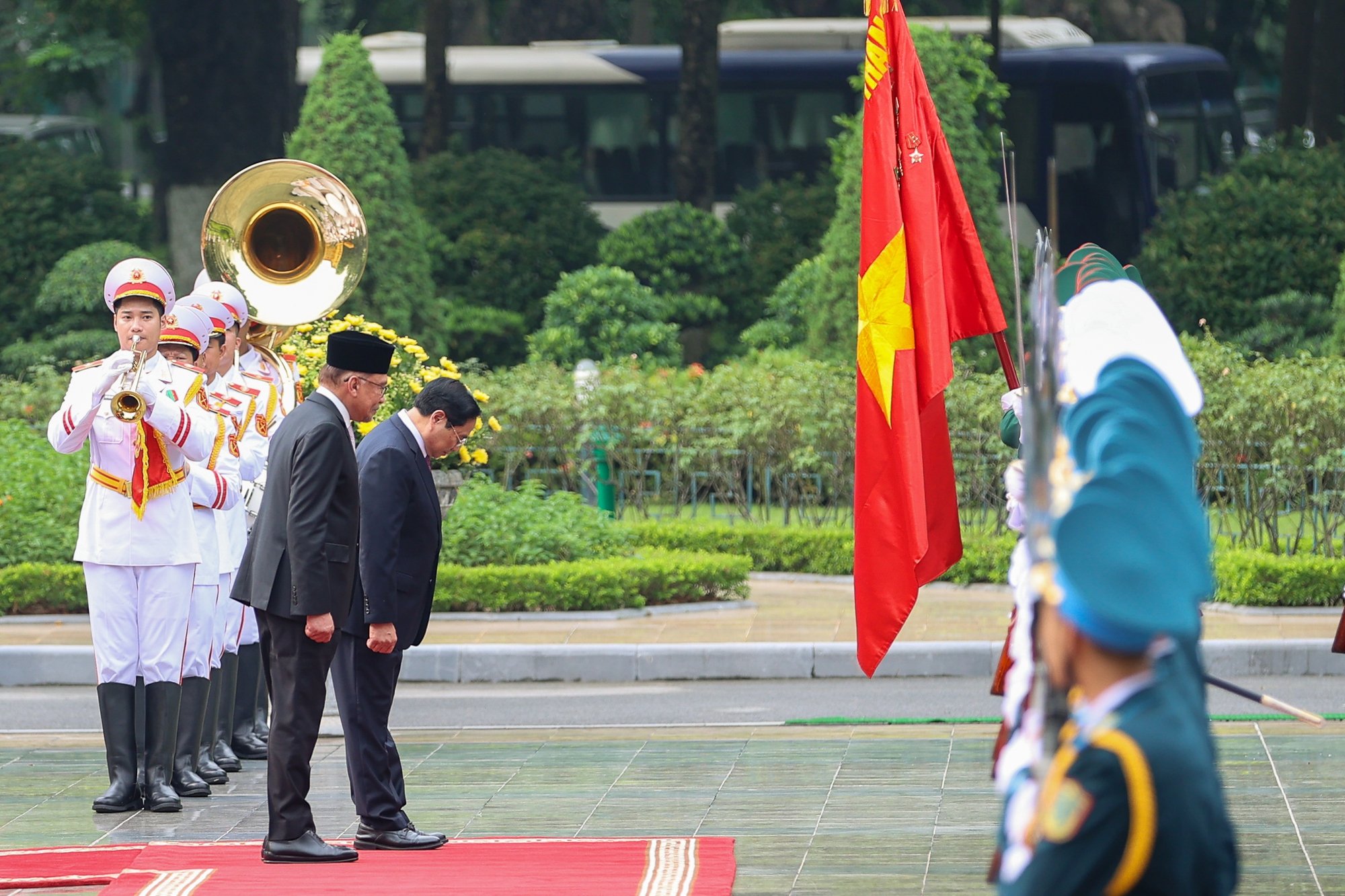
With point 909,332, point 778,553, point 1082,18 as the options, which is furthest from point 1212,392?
point 1082,18

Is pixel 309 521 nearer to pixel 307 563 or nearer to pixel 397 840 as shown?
pixel 307 563

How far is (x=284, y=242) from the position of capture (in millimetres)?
10578

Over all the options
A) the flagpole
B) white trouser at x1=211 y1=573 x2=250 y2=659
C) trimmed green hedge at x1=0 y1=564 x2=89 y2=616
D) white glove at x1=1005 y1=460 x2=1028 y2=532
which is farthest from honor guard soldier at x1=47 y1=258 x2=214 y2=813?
trimmed green hedge at x1=0 y1=564 x2=89 y2=616

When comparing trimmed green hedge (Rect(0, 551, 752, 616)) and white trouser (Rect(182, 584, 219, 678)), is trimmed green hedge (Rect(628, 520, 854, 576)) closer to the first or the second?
trimmed green hedge (Rect(0, 551, 752, 616))

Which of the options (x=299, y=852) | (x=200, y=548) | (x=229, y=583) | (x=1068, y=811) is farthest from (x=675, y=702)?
(x=1068, y=811)

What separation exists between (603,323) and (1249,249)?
7.88 meters

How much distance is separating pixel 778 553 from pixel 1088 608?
479 inches

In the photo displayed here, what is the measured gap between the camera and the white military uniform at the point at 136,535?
24.8ft

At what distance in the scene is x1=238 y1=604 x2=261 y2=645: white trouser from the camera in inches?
344

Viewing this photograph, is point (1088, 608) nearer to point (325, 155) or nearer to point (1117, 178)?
point (325, 155)

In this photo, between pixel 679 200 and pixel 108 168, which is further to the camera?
pixel 108 168

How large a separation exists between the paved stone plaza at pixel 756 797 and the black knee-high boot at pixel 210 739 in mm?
117

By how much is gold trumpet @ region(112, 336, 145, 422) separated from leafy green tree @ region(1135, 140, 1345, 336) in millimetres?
15724

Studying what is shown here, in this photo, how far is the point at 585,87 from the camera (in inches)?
1152
